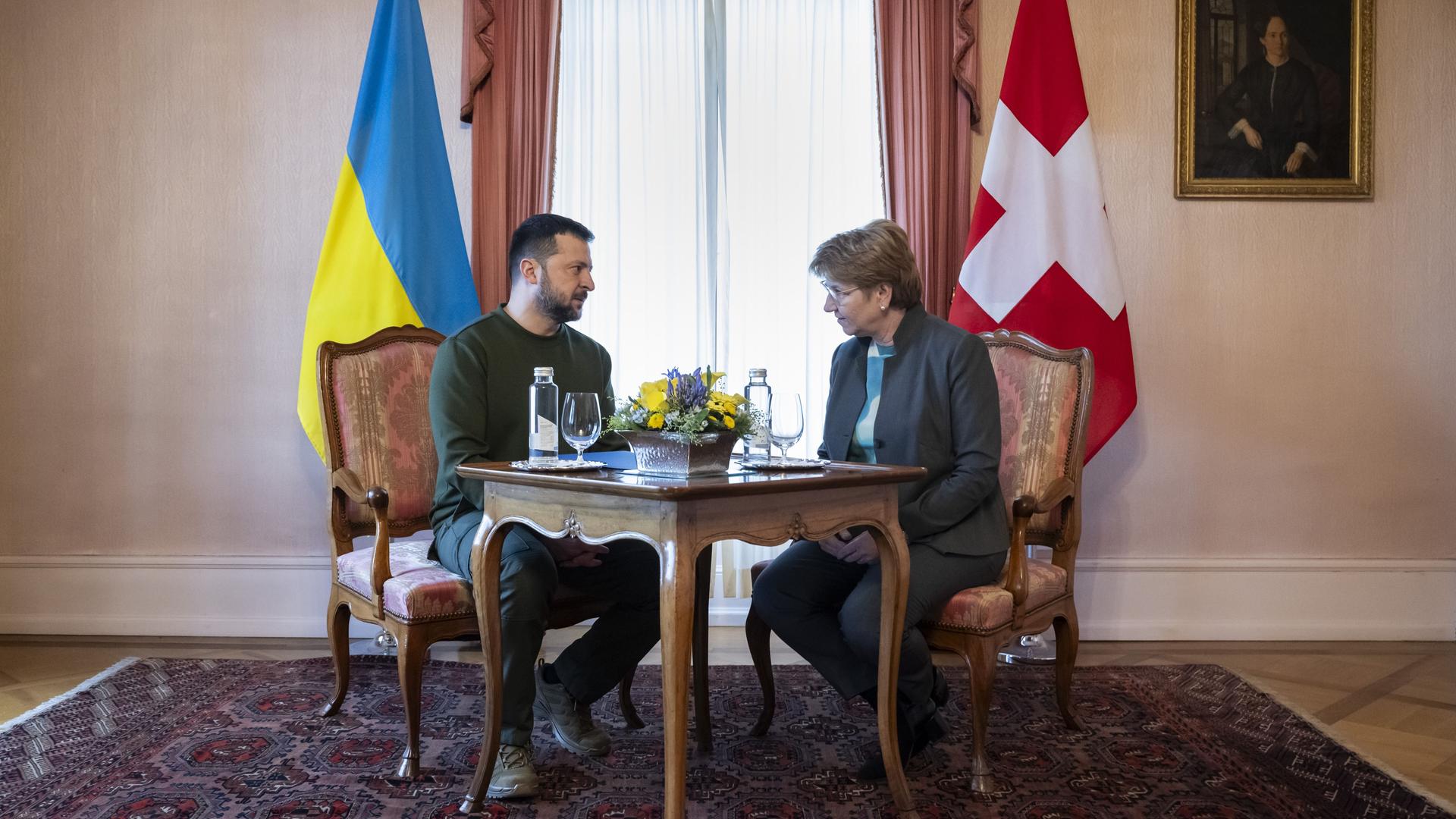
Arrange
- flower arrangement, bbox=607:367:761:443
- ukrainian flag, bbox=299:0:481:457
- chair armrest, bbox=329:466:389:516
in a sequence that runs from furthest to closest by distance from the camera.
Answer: ukrainian flag, bbox=299:0:481:457, chair armrest, bbox=329:466:389:516, flower arrangement, bbox=607:367:761:443

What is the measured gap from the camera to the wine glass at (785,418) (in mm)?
2461

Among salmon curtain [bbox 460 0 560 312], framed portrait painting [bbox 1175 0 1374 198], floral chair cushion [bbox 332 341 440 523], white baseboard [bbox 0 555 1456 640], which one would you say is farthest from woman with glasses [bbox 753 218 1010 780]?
framed portrait painting [bbox 1175 0 1374 198]

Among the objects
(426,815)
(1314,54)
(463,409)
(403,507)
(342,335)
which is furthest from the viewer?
(1314,54)

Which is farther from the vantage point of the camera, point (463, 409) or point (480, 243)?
point (480, 243)

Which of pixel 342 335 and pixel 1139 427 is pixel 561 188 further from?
pixel 1139 427

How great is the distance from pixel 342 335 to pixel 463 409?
4.31ft

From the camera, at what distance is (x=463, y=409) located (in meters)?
2.76

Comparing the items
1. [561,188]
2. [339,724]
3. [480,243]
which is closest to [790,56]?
[561,188]

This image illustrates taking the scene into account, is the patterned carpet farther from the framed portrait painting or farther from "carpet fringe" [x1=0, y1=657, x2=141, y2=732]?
the framed portrait painting

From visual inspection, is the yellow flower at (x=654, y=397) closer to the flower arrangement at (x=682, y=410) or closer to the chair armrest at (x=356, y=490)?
the flower arrangement at (x=682, y=410)

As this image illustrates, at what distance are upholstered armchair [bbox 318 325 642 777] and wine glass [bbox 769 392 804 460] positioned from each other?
747 mm

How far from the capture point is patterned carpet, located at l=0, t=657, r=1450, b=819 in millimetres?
2396

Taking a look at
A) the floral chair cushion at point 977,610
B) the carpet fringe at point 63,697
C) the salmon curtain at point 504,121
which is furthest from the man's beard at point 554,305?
the carpet fringe at point 63,697

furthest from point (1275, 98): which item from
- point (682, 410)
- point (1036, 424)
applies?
point (682, 410)
